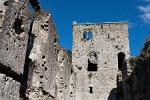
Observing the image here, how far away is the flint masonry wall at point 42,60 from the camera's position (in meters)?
9.81

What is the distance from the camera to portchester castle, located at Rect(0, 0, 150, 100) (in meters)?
6.57

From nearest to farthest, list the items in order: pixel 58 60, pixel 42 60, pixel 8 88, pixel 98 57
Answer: pixel 8 88, pixel 42 60, pixel 58 60, pixel 98 57

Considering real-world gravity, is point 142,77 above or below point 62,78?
below

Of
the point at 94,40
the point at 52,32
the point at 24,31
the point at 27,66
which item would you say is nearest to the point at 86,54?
the point at 94,40

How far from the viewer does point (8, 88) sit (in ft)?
20.3

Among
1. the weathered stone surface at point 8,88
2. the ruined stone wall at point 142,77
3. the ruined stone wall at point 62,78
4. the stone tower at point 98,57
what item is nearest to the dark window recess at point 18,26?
the weathered stone surface at point 8,88

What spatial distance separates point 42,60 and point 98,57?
40.1 feet

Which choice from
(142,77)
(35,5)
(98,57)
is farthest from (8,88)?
(98,57)

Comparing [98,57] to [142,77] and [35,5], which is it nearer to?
[142,77]

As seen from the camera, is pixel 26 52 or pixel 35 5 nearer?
pixel 26 52

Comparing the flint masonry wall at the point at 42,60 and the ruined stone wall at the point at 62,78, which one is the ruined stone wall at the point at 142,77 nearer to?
the ruined stone wall at the point at 62,78

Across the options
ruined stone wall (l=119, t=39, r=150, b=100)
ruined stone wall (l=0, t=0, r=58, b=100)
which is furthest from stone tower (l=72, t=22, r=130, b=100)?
ruined stone wall (l=0, t=0, r=58, b=100)

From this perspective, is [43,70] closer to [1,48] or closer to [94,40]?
[1,48]

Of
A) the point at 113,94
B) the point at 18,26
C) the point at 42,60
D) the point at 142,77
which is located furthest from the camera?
the point at 113,94
